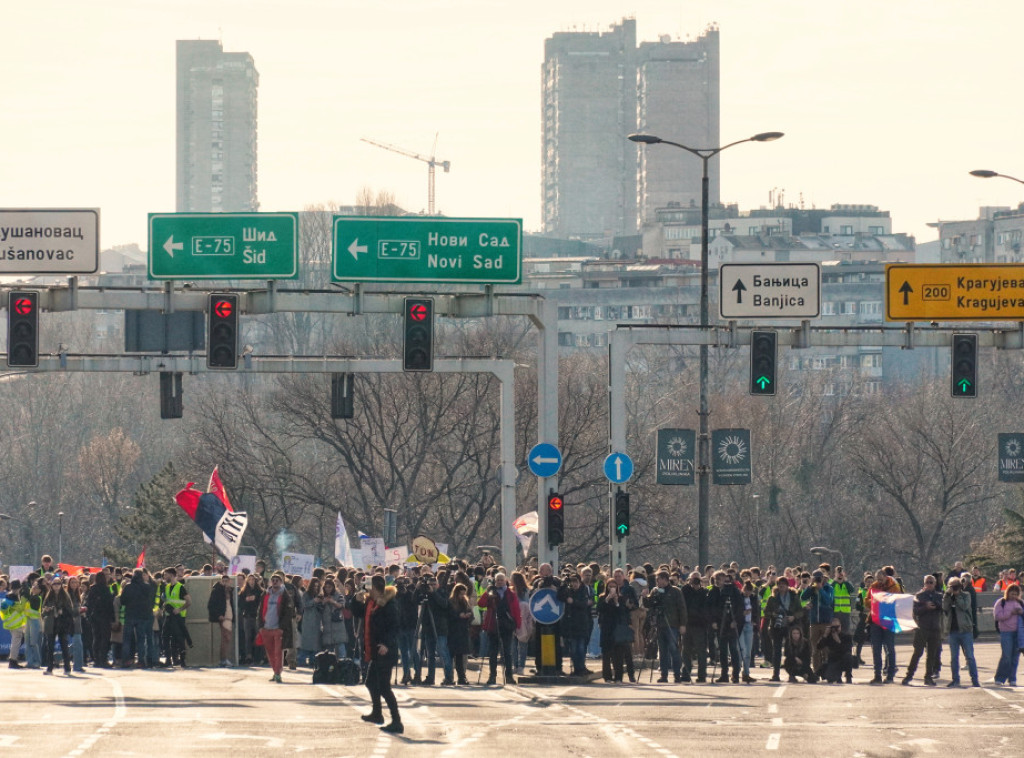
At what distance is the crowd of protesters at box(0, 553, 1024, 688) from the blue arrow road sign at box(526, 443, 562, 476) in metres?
1.83

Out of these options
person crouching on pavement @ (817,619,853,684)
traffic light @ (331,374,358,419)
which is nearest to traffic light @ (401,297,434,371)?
traffic light @ (331,374,358,419)

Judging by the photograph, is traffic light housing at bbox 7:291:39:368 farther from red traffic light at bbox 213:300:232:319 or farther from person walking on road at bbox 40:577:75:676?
person walking on road at bbox 40:577:75:676

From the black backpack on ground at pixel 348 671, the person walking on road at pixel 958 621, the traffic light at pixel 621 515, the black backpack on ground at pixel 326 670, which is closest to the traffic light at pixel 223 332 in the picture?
the black backpack on ground at pixel 326 670

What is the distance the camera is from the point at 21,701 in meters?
25.1

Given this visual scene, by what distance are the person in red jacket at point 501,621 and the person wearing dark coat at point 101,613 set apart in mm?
7648

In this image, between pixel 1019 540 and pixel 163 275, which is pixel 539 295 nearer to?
pixel 163 275

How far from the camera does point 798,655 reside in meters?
29.6

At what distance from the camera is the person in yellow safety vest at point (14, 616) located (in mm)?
35062

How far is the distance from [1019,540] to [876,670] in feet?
74.4

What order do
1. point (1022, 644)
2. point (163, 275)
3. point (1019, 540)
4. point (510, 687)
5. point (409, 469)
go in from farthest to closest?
point (409, 469), point (1019, 540), point (163, 275), point (1022, 644), point (510, 687)

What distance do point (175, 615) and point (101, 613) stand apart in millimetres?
1230

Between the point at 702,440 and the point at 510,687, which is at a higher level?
the point at 702,440

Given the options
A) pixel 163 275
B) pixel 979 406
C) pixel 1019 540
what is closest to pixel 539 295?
pixel 163 275

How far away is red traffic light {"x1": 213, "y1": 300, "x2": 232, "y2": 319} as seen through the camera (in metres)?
32.0
